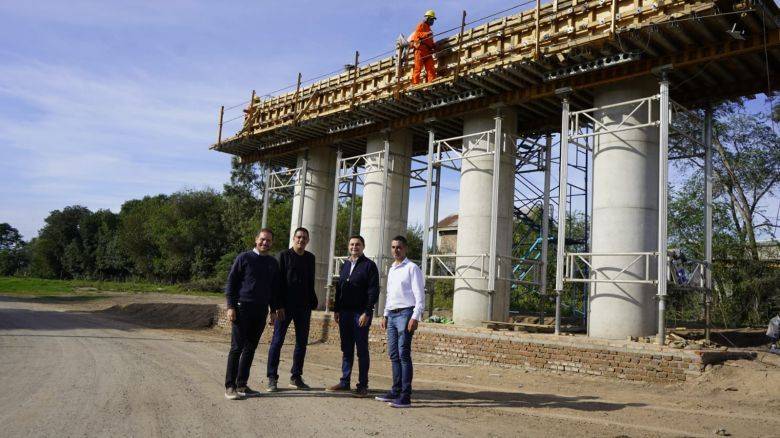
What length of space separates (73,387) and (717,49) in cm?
1177

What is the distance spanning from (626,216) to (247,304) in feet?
26.7

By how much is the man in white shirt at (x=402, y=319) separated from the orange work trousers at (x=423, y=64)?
9.20 metres

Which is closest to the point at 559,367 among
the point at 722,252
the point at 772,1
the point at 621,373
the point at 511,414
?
the point at 621,373

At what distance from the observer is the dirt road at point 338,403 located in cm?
512

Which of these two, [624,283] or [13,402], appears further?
[624,283]

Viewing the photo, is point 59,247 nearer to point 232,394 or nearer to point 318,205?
point 318,205

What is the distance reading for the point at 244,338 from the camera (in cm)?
661

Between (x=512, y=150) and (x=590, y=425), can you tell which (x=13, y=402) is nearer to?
(x=590, y=425)

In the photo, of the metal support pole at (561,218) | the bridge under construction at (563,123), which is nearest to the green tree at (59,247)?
the bridge under construction at (563,123)

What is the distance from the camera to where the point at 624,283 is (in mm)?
11453

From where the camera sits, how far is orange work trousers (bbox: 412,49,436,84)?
49.5 ft

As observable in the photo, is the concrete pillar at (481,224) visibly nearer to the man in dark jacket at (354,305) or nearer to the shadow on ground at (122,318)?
the man in dark jacket at (354,305)

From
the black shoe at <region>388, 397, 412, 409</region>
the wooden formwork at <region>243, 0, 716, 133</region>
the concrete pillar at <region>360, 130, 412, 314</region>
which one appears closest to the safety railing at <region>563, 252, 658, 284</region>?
the wooden formwork at <region>243, 0, 716, 133</region>

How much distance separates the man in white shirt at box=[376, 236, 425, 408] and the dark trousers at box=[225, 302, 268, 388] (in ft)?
4.97
